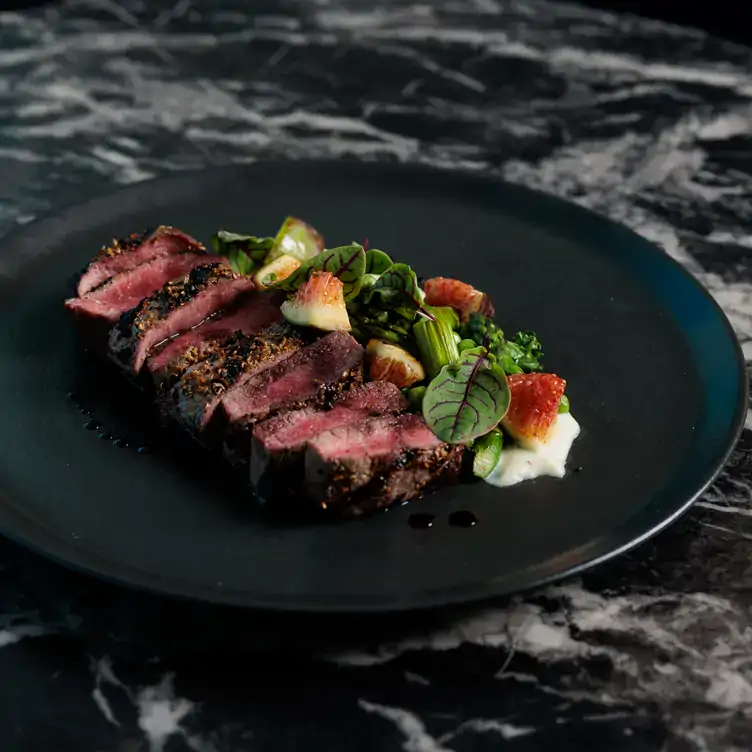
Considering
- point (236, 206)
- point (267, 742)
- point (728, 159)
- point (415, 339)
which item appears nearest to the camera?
point (267, 742)

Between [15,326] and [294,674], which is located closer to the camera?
[294,674]

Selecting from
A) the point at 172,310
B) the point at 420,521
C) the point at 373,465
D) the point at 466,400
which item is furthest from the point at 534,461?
the point at 172,310

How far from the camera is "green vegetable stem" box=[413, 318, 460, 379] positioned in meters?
3.03

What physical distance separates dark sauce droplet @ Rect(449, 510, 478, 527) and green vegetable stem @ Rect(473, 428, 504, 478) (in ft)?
0.48

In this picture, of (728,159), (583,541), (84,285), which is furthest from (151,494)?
(728,159)

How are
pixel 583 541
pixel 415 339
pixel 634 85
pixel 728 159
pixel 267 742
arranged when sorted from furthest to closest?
1. pixel 634 85
2. pixel 728 159
3. pixel 415 339
4. pixel 583 541
5. pixel 267 742

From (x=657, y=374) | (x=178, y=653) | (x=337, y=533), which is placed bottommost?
(x=178, y=653)

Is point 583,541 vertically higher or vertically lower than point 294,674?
higher

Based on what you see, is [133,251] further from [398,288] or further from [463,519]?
[463,519]

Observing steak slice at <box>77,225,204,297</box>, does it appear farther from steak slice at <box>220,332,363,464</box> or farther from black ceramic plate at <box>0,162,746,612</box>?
steak slice at <box>220,332,363,464</box>

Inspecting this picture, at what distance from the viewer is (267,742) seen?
7.16 ft

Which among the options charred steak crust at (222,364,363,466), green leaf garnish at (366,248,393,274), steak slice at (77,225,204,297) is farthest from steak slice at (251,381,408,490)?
steak slice at (77,225,204,297)

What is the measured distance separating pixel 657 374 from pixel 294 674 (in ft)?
5.14

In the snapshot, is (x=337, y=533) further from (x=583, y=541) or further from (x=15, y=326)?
(x=15, y=326)
